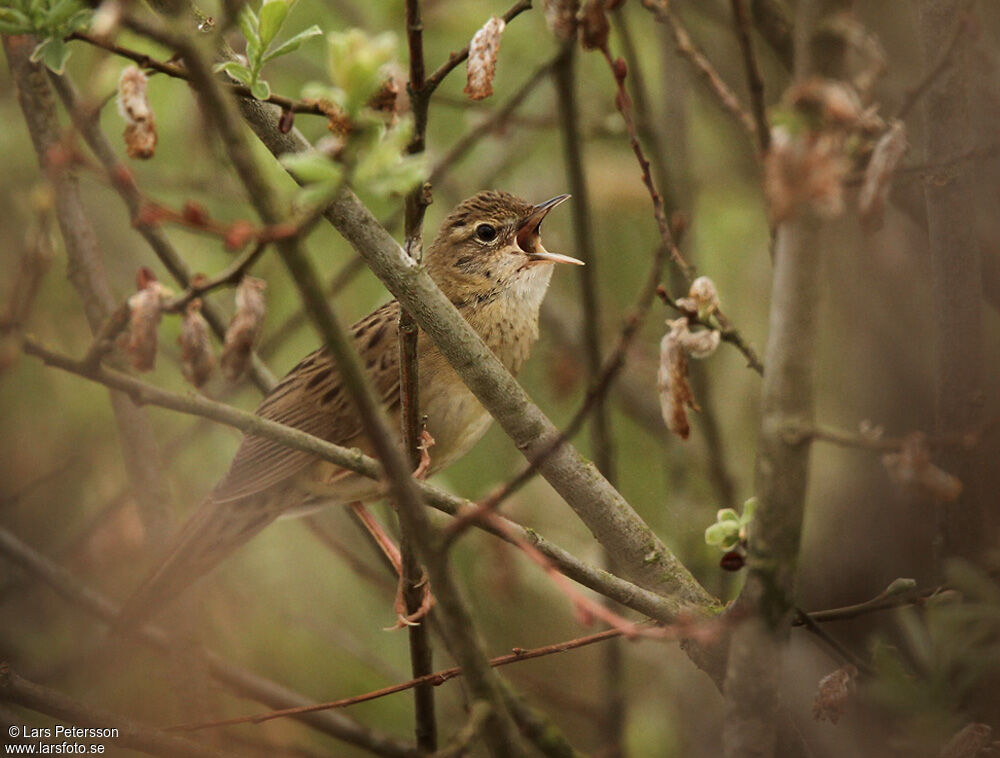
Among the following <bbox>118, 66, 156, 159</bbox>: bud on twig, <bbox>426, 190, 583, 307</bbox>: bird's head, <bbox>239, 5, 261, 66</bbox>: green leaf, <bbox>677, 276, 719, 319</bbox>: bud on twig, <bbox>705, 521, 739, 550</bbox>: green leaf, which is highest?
<bbox>426, 190, 583, 307</bbox>: bird's head

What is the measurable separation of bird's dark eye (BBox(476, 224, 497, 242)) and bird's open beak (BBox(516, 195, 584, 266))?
0.09 metres

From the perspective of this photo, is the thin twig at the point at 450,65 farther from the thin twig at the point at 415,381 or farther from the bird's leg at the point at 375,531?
the bird's leg at the point at 375,531

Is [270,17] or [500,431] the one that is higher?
[500,431]

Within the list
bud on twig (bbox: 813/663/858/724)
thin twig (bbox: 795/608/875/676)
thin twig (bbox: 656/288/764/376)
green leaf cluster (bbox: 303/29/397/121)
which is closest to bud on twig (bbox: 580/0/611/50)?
thin twig (bbox: 656/288/764/376)

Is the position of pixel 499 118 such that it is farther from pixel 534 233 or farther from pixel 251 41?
pixel 251 41

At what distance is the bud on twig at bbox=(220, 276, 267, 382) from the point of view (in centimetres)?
172

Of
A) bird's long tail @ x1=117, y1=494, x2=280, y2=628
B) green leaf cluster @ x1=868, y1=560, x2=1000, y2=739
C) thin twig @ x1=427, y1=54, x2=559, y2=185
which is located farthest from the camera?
thin twig @ x1=427, y1=54, x2=559, y2=185

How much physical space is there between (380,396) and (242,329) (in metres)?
1.90

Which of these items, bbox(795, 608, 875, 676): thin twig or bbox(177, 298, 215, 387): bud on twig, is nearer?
bbox(177, 298, 215, 387): bud on twig

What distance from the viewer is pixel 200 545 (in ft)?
11.6

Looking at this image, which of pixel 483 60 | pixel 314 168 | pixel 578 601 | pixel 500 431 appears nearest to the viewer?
pixel 314 168

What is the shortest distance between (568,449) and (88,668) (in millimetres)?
1946

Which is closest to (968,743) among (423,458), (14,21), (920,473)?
(920,473)

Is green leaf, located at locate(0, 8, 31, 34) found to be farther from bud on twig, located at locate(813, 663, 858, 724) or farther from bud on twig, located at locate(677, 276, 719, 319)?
bud on twig, located at locate(813, 663, 858, 724)
